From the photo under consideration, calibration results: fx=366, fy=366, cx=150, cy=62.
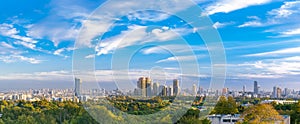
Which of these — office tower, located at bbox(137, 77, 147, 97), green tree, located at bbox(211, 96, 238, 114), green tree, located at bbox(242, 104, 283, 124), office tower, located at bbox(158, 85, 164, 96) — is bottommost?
green tree, located at bbox(211, 96, 238, 114)

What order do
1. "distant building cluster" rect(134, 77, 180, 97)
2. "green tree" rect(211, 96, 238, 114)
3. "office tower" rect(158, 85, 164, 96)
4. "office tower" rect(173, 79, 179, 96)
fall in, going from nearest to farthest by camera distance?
1. "office tower" rect(173, 79, 179, 96)
2. "distant building cluster" rect(134, 77, 180, 97)
3. "office tower" rect(158, 85, 164, 96)
4. "green tree" rect(211, 96, 238, 114)

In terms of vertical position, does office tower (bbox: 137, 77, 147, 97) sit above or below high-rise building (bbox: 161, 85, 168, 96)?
above

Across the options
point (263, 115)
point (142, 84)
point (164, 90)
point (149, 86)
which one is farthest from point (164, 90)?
→ point (263, 115)

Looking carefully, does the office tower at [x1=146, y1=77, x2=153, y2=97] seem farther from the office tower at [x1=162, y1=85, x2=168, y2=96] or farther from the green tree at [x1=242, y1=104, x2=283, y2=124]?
the green tree at [x1=242, y1=104, x2=283, y2=124]

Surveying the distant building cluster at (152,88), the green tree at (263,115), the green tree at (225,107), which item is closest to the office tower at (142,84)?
the distant building cluster at (152,88)

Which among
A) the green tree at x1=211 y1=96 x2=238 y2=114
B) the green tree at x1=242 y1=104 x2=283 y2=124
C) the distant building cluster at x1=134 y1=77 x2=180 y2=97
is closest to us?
the distant building cluster at x1=134 y1=77 x2=180 y2=97

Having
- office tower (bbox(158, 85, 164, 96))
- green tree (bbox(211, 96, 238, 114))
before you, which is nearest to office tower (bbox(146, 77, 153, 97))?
office tower (bbox(158, 85, 164, 96))

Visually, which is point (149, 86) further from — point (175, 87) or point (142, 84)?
point (175, 87)

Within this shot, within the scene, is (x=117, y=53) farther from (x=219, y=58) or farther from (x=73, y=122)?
(x=73, y=122)

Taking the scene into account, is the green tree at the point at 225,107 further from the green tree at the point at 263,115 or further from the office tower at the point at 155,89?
the office tower at the point at 155,89
